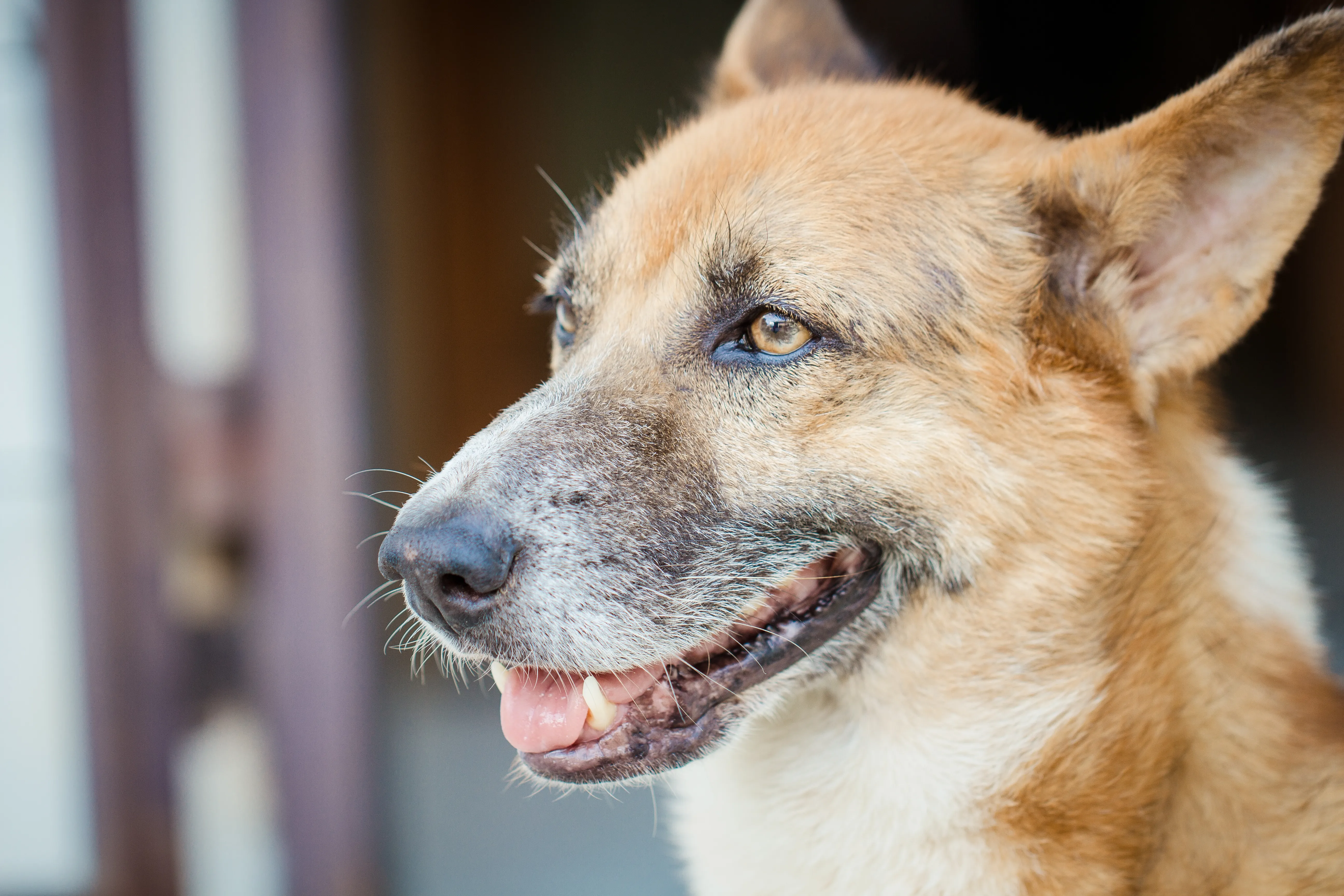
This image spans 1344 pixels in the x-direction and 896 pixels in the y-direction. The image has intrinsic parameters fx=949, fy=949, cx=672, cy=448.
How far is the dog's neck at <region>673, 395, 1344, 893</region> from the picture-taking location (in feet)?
5.57

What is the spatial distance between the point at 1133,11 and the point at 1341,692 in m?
6.43

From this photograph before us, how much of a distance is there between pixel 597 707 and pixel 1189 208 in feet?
4.66

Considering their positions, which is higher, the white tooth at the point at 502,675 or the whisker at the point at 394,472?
the whisker at the point at 394,472

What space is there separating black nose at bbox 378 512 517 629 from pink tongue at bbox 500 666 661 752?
188 millimetres

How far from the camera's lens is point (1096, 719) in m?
1.73

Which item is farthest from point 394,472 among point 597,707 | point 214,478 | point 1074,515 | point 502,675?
point 214,478

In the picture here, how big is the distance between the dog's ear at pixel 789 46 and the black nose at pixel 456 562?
1515 millimetres

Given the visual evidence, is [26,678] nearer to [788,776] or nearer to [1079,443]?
[788,776]

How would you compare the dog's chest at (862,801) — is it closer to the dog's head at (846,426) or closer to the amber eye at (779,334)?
the dog's head at (846,426)

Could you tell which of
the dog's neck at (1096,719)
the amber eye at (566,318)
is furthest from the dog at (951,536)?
the amber eye at (566,318)

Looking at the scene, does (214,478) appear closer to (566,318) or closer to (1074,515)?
(566,318)

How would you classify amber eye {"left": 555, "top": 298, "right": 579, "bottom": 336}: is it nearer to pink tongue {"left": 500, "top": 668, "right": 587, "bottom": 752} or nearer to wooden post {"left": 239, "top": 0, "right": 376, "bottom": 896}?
pink tongue {"left": 500, "top": 668, "right": 587, "bottom": 752}

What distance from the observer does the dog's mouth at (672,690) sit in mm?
1697

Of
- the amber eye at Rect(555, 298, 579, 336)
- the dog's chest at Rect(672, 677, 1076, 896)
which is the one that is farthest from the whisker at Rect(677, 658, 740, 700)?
the amber eye at Rect(555, 298, 579, 336)
